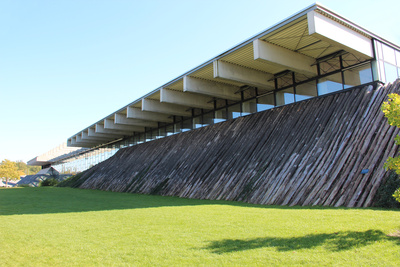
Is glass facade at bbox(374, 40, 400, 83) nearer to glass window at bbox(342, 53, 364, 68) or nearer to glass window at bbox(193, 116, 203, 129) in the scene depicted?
glass window at bbox(342, 53, 364, 68)

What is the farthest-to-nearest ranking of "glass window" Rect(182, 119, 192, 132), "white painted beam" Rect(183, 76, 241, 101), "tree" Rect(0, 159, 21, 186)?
"tree" Rect(0, 159, 21, 186)
"glass window" Rect(182, 119, 192, 132)
"white painted beam" Rect(183, 76, 241, 101)

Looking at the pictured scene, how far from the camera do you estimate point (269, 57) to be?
37.1 ft

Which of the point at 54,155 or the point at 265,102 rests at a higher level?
the point at 265,102

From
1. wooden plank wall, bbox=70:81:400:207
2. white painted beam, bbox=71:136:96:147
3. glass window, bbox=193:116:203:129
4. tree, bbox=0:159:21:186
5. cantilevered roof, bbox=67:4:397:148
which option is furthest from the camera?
tree, bbox=0:159:21:186

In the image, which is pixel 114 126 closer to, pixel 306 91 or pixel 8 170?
pixel 306 91

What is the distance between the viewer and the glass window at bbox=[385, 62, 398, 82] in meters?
11.1

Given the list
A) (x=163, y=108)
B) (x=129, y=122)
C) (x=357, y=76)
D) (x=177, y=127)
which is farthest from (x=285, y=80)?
(x=129, y=122)

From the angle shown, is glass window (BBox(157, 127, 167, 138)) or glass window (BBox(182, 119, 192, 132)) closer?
glass window (BBox(182, 119, 192, 132))

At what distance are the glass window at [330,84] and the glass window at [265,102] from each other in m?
2.44

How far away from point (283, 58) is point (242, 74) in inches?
90.4

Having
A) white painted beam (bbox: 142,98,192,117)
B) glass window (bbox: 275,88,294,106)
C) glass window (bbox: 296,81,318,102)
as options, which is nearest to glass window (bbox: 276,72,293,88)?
glass window (bbox: 275,88,294,106)

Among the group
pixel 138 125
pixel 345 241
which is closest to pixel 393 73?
pixel 345 241

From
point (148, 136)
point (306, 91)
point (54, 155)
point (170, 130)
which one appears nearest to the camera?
point (306, 91)

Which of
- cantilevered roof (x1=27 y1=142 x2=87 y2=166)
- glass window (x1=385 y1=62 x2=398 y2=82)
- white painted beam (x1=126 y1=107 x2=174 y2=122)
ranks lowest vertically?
cantilevered roof (x1=27 y1=142 x2=87 y2=166)
